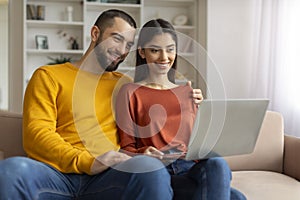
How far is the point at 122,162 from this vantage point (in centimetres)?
131

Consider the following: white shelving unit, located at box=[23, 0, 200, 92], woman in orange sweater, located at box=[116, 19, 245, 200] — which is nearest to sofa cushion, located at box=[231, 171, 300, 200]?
woman in orange sweater, located at box=[116, 19, 245, 200]

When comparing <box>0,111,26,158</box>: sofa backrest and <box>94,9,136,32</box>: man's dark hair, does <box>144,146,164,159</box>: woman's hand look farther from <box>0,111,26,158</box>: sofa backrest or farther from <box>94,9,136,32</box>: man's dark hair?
<box>0,111,26,158</box>: sofa backrest

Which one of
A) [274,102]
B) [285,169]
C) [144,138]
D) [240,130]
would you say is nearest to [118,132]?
[144,138]

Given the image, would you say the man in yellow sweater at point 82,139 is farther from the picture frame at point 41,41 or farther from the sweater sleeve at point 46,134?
the picture frame at point 41,41

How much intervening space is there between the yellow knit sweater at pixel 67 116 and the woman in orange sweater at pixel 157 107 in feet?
0.21

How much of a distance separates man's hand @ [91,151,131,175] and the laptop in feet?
0.51

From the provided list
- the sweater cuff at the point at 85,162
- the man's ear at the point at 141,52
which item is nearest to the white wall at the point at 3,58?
the man's ear at the point at 141,52

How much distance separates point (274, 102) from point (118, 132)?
80.5 inches

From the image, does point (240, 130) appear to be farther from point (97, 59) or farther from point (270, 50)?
point (270, 50)

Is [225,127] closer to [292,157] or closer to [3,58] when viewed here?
[292,157]

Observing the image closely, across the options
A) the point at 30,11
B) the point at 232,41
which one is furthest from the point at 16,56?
the point at 232,41

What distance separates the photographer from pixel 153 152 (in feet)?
4.71

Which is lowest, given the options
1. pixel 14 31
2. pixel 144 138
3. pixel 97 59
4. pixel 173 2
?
pixel 144 138

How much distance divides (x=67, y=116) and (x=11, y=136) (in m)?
0.39
